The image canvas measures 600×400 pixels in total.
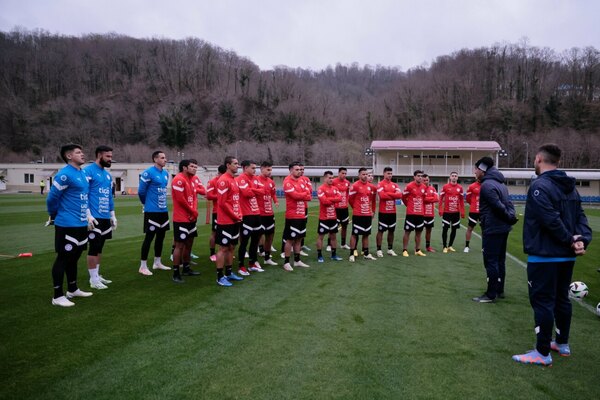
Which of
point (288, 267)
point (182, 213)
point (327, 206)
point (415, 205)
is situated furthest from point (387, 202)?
point (182, 213)

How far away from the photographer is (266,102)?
114 metres

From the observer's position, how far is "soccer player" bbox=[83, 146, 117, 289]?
669cm

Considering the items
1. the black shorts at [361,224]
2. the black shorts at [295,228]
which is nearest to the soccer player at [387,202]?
the black shorts at [361,224]

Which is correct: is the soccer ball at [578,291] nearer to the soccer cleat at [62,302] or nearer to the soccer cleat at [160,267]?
the soccer cleat at [160,267]

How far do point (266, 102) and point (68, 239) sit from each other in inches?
4410

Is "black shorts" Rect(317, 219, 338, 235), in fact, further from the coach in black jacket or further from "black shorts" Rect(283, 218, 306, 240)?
the coach in black jacket

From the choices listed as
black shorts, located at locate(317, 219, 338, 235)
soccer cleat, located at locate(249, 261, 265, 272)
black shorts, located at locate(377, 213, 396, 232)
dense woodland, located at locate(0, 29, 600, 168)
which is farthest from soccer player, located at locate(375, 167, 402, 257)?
dense woodland, located at locate(0, 29, 600, 168)

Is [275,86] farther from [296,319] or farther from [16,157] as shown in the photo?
[296,319]

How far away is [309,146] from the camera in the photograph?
87188 mm

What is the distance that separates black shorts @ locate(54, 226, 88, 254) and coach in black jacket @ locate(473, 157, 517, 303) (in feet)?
20.2

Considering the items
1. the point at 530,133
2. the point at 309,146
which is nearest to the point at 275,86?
the point at 309,146

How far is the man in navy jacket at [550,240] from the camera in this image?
3.96 meters

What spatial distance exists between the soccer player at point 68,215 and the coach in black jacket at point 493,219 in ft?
20.0

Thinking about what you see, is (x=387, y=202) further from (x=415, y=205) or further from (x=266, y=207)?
(x=266, y=207)
